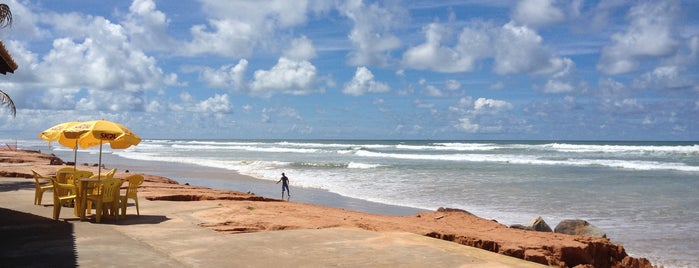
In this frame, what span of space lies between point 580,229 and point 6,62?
11.0 meters

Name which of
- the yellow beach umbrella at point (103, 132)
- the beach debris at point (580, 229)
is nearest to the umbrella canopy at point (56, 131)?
the yellow beach umbrella at point (103, 132)

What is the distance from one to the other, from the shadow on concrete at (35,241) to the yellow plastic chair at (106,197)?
1.89ft

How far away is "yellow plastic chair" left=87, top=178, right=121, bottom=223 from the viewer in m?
9.72

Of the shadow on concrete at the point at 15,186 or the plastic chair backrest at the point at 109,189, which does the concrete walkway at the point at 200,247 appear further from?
the shadow on concrete at the point at 15,186

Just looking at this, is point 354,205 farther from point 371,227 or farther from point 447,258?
point 447,258

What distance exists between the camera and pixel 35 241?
25.2ft

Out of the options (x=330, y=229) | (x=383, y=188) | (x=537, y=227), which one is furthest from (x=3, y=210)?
(x=383, y=188)

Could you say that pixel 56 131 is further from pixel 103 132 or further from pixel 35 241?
pixel 35 241

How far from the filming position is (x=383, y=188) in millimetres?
21906

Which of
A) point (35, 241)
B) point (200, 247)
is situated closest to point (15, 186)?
point (35, 241)

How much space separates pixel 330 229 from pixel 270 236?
1139 millimetres

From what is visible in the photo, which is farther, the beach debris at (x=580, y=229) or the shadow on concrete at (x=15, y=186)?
the shadow on concrete at (x=15, y=186)

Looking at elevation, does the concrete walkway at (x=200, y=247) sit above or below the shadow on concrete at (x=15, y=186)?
above

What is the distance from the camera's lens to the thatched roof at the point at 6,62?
9533 millimetres
